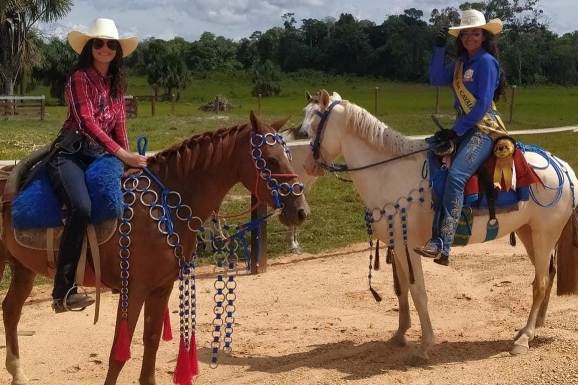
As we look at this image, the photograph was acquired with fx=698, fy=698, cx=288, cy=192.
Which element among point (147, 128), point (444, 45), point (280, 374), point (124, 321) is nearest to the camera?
point (124, 321)

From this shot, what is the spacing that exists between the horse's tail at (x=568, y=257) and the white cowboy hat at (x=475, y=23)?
194 cm

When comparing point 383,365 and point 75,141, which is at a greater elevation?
point 75,141

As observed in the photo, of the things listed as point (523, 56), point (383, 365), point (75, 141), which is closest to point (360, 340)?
point (383, 365)

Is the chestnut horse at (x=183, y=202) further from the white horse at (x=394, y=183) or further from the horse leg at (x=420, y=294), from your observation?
the horse leg at (x=420, y=294)

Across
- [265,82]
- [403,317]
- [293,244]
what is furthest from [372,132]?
[265,82]

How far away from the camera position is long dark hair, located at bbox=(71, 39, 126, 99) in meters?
4.71

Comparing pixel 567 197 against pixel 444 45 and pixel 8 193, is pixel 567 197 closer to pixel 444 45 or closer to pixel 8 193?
pixel 444 45

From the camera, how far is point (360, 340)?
6.57 m

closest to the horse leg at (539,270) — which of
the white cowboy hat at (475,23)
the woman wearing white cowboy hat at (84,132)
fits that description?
the white cowboy hat at (475,23)

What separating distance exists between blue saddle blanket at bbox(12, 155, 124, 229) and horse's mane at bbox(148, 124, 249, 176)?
0.31 m

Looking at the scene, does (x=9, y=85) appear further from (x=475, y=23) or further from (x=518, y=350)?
(x=518, y=350)

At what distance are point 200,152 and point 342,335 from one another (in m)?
2.82

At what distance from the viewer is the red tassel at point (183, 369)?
191 inches

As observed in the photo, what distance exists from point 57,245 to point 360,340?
10.2ft
